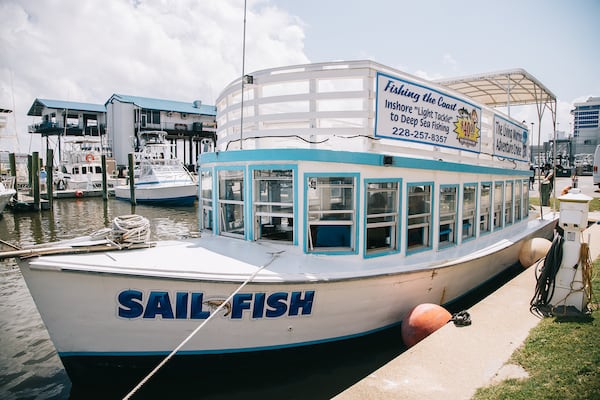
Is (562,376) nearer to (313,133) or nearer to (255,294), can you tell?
(255,294)

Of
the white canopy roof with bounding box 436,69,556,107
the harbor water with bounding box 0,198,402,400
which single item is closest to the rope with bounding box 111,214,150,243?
the harbor water with bounding box 0,198,402,400

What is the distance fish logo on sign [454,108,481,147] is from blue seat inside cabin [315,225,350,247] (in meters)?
3.10

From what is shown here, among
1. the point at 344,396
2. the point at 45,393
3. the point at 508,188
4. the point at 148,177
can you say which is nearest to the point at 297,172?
the point at 344,396

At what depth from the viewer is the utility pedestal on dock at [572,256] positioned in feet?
18.0

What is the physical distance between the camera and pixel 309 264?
5.37m

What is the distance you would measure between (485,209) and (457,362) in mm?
5247

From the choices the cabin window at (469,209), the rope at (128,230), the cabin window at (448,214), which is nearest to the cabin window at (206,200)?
the rope at (128,230)

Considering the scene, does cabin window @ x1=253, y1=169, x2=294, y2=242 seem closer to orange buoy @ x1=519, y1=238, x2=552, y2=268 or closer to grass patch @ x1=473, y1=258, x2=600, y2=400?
grass patch @ x1=473, y1=258, x2=600, y2=400

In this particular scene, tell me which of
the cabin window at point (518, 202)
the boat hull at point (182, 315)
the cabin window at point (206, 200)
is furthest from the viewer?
the cabin window at point (518, 202)

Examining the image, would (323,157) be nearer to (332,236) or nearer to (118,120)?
(332,236)

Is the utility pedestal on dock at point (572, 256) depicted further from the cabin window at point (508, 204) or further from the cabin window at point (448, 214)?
the cabin window at point (508, 204)

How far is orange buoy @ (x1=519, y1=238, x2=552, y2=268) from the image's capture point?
30.8ft

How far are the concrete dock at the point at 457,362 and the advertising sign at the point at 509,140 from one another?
4.39 meters

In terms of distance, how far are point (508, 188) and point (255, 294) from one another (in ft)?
27.6
